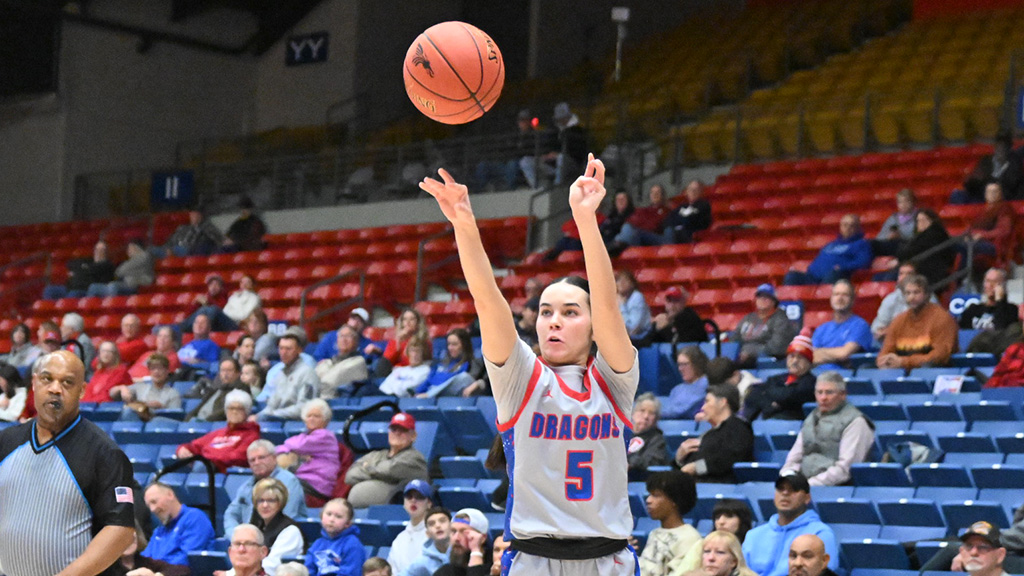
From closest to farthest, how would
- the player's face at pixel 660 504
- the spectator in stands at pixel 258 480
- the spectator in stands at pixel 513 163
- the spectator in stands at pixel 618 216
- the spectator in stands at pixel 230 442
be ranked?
1. the player's face at pixel 660 504
2. the spectator in stands at pixel 258 480
3. the spectator in stands at pixel 230 442
4. the spectator in stands at pixel 618 216
5. the spectator in stands at pixel 513 163

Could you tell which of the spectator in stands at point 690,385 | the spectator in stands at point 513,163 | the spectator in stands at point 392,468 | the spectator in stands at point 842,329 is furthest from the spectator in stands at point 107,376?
the spectator in stands at point 842,329

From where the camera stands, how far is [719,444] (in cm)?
849

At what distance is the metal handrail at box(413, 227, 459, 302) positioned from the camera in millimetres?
14547

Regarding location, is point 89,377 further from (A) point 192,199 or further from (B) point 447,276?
(A) point 192,199

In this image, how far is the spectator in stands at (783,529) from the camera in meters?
7.23

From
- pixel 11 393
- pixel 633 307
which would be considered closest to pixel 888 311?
pixel 633 307

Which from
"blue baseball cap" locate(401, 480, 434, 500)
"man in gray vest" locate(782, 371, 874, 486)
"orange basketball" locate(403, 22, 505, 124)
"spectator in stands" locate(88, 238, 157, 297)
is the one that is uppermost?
"orange basketball" locate(403, 22, 505, 124)

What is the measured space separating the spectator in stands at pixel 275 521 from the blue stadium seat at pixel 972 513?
3.67 meters

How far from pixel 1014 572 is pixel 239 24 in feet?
57.2

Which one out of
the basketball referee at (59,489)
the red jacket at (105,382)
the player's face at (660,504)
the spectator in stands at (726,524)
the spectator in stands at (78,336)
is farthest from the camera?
the spectator in stands at (78,336)

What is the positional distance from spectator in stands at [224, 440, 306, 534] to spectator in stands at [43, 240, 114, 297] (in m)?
8.49

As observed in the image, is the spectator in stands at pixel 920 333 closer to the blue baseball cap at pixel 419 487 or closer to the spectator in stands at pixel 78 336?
the blue baseball cap at pixel 419 487

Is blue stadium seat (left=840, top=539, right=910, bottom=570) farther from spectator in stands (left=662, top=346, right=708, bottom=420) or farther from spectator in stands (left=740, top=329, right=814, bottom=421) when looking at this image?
spectator in stands (left=662, top=346, right=708, bottom=420)

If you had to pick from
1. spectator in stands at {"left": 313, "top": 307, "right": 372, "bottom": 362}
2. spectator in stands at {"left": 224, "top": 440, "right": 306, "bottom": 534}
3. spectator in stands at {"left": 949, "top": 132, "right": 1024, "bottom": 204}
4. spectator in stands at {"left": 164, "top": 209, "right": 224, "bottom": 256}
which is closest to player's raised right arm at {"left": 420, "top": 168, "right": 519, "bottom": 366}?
spectator in stands at {"left": 224, "top": 440, "right": 306, "bottom": 534}
